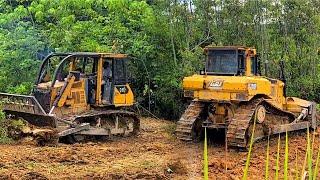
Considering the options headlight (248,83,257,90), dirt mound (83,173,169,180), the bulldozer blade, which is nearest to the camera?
dirt mound (83,173,169,180)

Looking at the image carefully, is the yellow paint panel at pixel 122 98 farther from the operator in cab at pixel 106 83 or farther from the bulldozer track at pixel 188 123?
the bulldozer track at pixel 188 123

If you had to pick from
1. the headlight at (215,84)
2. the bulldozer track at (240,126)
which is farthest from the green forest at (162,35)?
the bulldozer track at (240,126)

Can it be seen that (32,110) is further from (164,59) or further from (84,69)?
(164,59)

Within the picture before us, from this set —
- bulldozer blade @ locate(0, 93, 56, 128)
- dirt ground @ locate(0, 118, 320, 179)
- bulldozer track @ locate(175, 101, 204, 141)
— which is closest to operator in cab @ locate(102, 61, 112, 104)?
dirt ground @ locate(0, 118, 320, 179)

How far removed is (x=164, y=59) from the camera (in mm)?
17922

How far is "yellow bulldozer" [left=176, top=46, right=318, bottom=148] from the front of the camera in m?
11.7

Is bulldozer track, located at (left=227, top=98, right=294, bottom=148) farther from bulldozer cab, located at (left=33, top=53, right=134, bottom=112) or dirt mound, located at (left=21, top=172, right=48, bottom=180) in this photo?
dirt mound, located at (left=21, top=172, right=48, bottom=180)

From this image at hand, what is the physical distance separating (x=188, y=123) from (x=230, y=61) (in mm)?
1705

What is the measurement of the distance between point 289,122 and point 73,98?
18.0 ft

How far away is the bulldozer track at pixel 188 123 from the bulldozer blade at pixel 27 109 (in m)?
2.85

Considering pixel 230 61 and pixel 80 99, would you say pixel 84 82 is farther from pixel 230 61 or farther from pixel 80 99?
pixel 230 61

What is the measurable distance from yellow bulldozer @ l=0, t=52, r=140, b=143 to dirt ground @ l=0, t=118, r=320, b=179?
0.46 meters

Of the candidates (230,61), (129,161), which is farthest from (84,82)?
(230,61)

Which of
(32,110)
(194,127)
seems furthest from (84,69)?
(194,127)
